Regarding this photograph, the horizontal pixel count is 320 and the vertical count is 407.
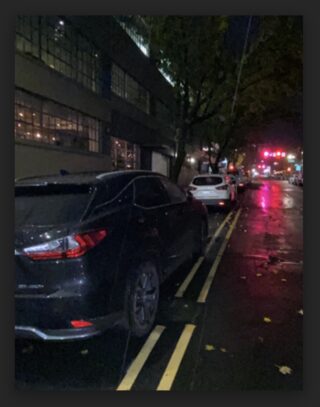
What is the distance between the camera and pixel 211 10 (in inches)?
173

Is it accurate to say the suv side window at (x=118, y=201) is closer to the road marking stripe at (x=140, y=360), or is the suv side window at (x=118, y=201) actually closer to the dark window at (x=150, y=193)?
the dark window at (x=150, y=193)

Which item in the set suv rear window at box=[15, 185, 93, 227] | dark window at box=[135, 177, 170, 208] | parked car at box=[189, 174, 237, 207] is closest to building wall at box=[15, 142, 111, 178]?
parked car at box=[189, 174, 237, 207]

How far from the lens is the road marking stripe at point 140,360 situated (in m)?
3.79

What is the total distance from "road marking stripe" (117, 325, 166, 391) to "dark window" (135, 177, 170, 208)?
1.54m

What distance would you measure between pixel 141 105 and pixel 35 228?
89.8ft

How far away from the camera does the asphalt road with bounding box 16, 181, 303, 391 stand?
3.85m

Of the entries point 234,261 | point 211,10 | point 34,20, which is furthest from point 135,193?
point 34,20

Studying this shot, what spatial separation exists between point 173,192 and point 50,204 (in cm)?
274

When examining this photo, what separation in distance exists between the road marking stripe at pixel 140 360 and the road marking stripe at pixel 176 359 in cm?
26

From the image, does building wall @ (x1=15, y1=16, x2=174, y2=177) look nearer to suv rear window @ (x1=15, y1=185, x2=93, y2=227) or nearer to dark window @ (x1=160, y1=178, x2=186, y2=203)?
dark window @ (x1=160, y1=178, x2=186, y2=203)

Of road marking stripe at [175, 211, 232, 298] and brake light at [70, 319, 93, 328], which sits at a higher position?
brake light at [70, 319, 93, 328]

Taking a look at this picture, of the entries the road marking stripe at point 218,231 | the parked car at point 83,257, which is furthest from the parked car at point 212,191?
the parked car at point 83,257

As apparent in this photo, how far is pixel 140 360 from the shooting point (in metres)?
4.20

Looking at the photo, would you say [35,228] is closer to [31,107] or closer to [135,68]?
[31,107]
